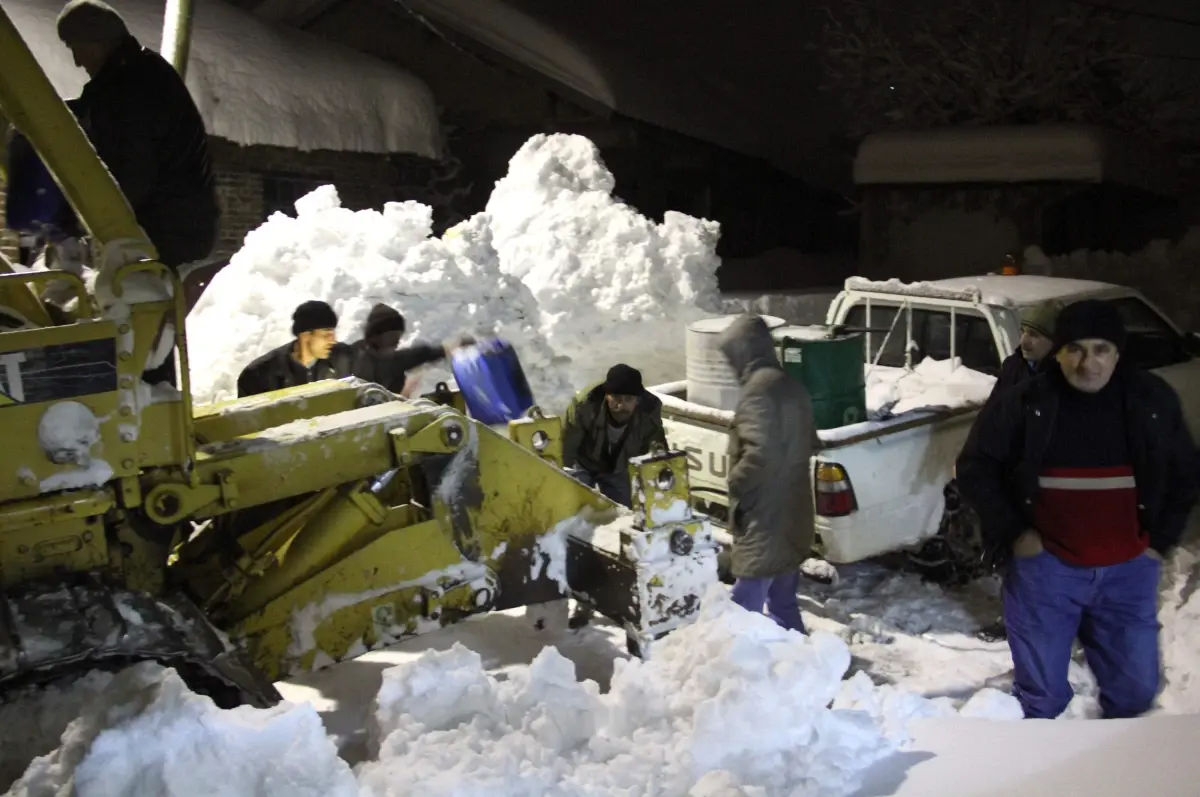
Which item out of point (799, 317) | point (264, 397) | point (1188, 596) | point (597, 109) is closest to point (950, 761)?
point (264, 397)

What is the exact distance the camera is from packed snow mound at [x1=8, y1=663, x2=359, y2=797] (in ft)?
7.84

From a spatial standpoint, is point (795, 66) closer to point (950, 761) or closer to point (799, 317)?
point (799, 317)

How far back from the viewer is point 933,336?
646 cm

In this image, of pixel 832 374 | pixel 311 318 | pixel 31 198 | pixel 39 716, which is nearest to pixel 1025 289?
pixel 832 374

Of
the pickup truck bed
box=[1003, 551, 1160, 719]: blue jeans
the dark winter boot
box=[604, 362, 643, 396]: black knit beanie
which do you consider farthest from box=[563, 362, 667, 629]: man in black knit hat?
box=[1003, 551, 1160, 719]: blue jeans

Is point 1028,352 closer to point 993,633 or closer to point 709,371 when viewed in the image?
point 993,633

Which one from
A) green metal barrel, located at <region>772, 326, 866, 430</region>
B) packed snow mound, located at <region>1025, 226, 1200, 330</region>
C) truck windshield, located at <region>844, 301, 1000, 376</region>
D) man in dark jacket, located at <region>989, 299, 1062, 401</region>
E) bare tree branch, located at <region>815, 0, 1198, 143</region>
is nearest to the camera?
man in dark jacket, located at <region>989, 299, 1062, 401</region>

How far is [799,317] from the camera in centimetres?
1204

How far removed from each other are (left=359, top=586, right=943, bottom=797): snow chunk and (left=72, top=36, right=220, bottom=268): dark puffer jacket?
166 centimetres

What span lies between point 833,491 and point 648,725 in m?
2.50

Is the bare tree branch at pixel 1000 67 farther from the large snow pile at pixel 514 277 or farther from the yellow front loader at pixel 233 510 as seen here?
the yellow front loader at pixel 233 510

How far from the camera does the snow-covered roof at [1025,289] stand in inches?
236

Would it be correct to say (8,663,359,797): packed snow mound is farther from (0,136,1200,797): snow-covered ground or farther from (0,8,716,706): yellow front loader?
(0,8,716,706): yellow front loader

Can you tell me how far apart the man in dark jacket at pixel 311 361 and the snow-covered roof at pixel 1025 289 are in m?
3.14
